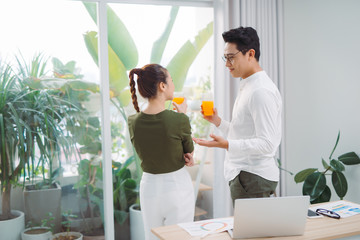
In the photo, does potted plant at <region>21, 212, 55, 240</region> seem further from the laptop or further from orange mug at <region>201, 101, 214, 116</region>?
the laptop

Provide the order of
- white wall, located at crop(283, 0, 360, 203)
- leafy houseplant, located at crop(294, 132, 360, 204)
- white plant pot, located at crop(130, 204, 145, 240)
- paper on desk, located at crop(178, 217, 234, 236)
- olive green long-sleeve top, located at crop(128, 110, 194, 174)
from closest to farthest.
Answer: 1. paper on desk, located at crop(178, 217, 234, 236)
2. olive green long-sleeve top, located at crop(128, 110, 194, 174)
3. leafy houseplant, located at crop(294, 132, 360, 204)
4. white wall, located at crop(283, 0, 360, 203)
5. white plant pot, located at crop(130, 204, 145, 240)

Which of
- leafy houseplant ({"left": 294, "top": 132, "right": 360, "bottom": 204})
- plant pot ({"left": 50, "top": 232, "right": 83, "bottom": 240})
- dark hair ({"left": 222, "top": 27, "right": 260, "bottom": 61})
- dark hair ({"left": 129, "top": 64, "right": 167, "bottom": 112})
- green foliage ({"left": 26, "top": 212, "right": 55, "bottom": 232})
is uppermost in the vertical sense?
dark hair ({"left": 222, "top": 27, "right": 260, "bottom": 61})

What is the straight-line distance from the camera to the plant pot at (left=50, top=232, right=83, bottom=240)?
3223mm

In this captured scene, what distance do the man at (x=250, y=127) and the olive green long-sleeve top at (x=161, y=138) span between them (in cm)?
12

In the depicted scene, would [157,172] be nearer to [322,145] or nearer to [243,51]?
[243,51]

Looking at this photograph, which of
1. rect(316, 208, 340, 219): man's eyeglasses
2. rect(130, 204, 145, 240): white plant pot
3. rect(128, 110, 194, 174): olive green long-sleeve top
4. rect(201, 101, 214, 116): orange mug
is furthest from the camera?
rect(130, 204, 145, 240): white plant pot

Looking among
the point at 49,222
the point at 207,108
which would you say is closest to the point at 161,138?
the point at 207,108

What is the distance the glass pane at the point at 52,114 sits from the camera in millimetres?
3027

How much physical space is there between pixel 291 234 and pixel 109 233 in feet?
7.06

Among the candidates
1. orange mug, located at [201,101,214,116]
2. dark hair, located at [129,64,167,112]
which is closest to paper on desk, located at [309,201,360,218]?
orange mug, located at [201,101,214,116]

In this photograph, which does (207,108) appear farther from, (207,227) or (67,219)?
(67,219)

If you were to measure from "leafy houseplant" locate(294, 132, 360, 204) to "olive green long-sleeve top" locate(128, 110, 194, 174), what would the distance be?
1.46 m

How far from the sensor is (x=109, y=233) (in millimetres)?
3375

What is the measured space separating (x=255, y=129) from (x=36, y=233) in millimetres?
2164
